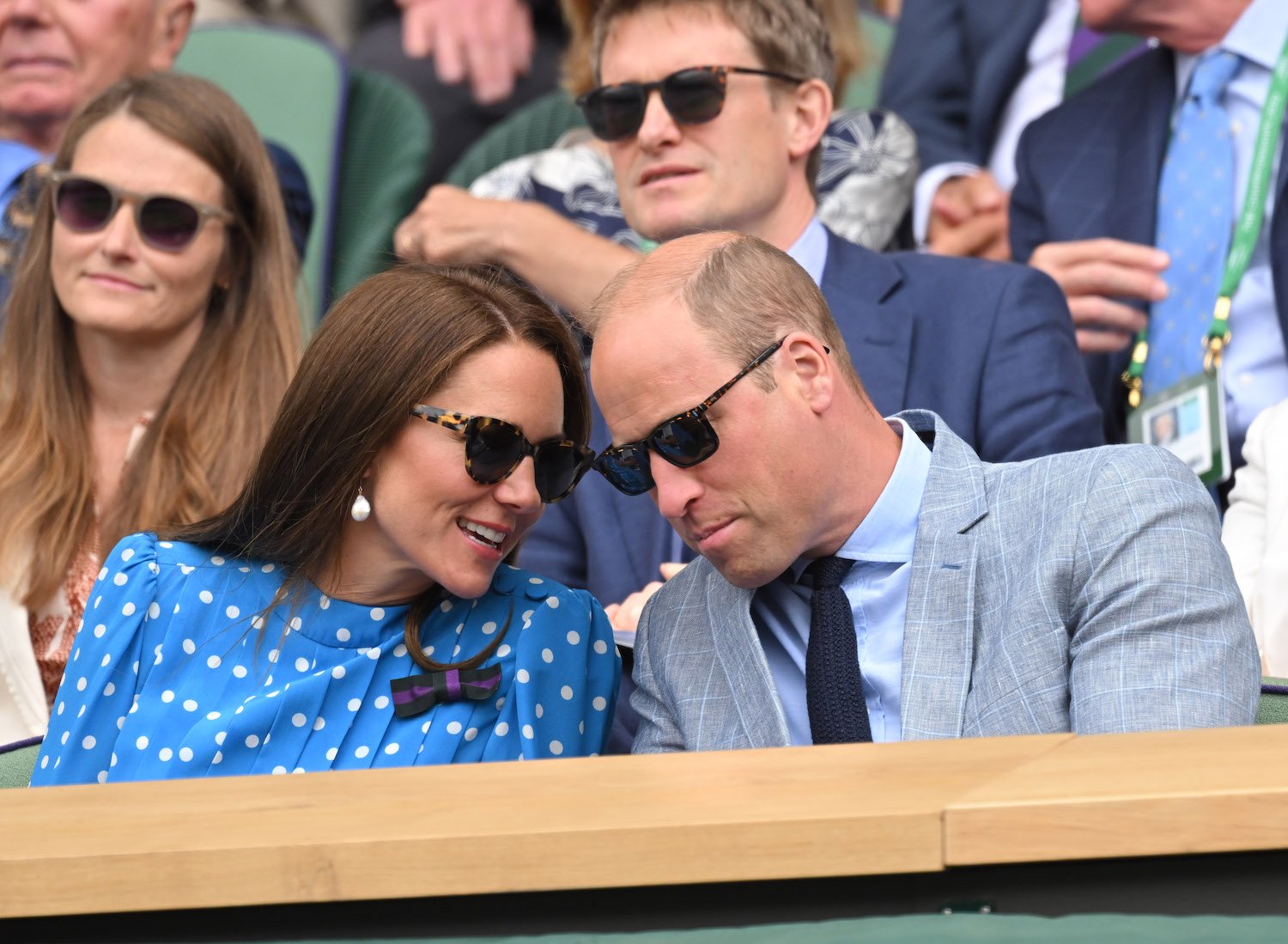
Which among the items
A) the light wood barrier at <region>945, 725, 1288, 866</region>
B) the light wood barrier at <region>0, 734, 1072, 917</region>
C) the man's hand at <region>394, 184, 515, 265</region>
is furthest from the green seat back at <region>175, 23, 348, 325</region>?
the light wood barrier at <region>945, 725, 1288, 866</region>

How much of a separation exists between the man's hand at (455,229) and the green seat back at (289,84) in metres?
0.97

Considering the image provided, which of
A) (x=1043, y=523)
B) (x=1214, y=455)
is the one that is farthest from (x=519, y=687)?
(x=1214, y=455)

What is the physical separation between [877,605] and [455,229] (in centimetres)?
147

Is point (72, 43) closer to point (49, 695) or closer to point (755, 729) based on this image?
point (49, 695)

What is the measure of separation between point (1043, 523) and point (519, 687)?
0.68 metres

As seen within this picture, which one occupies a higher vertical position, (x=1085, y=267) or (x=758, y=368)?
(x=758, y=368)

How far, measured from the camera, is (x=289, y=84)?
4312 millimetres

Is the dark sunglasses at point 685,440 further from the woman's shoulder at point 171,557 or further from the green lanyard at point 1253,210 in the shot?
the green lanyard at point 1253,210

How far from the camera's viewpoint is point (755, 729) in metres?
2.00

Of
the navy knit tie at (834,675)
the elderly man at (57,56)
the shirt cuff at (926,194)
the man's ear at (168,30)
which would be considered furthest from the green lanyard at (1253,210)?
the man's ear at (168,30)

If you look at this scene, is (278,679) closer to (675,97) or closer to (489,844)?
(489,844)

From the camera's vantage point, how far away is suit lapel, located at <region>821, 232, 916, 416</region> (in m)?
2.75

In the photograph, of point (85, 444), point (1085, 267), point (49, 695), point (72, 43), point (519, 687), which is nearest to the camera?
point (519, 687)

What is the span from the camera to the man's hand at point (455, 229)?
3.15 m
